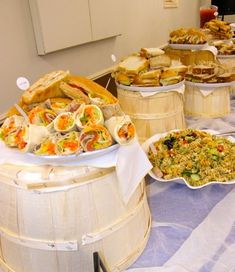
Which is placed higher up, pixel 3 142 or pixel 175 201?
pixel 3 142

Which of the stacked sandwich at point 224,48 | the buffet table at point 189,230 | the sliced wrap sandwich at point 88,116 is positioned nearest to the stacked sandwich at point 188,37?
the stacked sandwich at point 224,48

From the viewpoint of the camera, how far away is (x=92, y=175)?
71cm

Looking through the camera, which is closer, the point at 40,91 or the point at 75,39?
the point at 40,91

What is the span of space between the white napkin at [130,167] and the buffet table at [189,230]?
0.80 feet

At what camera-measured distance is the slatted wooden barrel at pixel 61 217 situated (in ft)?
2.31

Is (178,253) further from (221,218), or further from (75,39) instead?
(75,39)

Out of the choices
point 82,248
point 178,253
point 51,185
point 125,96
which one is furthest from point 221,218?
point 125,96

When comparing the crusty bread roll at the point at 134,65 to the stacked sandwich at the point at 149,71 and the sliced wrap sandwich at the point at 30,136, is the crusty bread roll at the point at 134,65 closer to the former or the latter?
the stacked sandwich at the point at 149,71

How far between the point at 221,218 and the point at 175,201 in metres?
0.17

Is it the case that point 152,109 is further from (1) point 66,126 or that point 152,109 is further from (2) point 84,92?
(1) point 66,126

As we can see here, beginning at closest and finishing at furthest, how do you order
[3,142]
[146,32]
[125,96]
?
[3,142] < [125,96] < [146,32]

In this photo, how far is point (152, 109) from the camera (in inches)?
55.5

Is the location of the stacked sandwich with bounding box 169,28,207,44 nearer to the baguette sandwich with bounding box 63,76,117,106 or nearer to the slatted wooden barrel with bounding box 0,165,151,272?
the baguette sandwich with bounding box 63,76,117,106

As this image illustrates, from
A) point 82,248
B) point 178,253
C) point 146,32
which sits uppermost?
point 146,32
